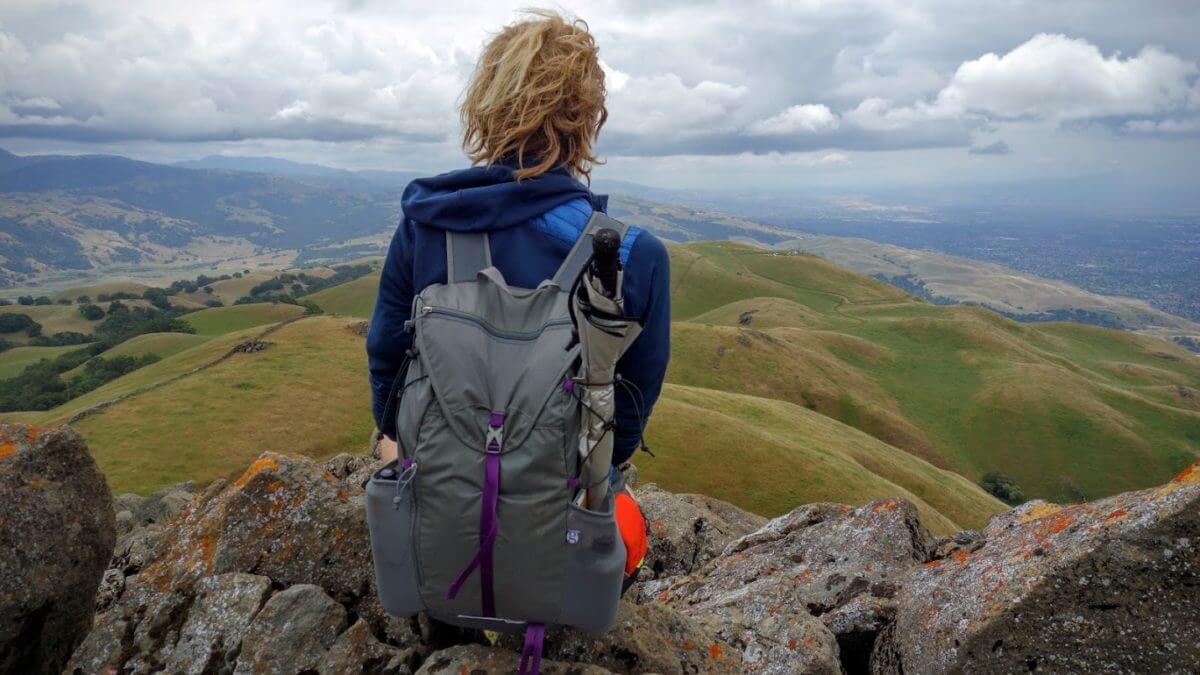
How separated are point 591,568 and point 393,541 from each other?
1754 mm

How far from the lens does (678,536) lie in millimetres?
19672

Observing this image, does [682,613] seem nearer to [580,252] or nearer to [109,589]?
[580,252]

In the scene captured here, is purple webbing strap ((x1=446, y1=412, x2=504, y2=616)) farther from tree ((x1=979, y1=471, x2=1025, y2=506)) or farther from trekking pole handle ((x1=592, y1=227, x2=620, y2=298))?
tree ((x1=979, y1=471, x2=1025, y2=506))

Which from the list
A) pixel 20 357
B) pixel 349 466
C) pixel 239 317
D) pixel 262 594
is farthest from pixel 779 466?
pixel 20 357

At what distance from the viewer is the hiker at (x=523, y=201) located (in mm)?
5059

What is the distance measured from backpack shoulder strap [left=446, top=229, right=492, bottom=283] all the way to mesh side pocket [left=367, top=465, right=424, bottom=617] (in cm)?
184

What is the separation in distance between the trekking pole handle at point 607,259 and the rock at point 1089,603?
831cm

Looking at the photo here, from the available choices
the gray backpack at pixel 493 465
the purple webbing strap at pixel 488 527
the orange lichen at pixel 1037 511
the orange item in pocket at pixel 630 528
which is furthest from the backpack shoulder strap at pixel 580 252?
the orange lichen at pixel 1037 511

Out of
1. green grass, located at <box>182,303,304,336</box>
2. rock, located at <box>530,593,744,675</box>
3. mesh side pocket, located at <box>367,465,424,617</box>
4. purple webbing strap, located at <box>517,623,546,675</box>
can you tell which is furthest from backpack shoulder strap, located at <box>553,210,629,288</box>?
green grass, located at <box>182,303,304,336</box>

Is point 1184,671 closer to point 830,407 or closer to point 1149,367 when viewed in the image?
point 830,407

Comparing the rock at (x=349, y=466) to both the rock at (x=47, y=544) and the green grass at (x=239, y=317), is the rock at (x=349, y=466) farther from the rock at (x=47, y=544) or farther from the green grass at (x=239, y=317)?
the green grass at (x=239, y=317)

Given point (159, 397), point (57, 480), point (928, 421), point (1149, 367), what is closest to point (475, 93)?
point (57, 480)

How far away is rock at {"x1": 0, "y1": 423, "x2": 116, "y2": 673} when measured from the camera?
324 inches

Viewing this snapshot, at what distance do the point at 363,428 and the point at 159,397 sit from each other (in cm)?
2300
